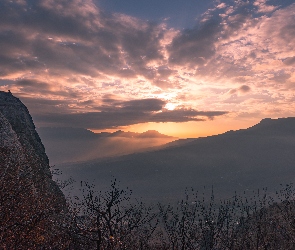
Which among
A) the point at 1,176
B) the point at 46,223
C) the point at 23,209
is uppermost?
the point at 1,176

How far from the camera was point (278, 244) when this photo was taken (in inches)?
1992

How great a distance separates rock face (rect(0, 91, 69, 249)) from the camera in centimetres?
1905

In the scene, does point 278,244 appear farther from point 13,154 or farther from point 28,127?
point 28,127

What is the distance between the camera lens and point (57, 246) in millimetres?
24906

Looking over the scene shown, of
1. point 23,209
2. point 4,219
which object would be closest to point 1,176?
point 23,209

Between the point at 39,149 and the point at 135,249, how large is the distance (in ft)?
127

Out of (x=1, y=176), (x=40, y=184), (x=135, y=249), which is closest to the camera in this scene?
A: (x=1, y=176)

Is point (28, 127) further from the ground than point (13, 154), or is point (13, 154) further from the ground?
point (28, 127)

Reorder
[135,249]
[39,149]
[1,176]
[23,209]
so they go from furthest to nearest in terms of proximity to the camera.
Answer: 1. [39,149]
2. [135,249]
3. [1,176]
4. [23,209]

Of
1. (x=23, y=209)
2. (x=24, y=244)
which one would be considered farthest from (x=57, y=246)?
(x=24, y=244)

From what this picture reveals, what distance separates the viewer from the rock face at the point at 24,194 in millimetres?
19050

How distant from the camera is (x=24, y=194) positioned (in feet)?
95.3

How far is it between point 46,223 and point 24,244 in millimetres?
7419

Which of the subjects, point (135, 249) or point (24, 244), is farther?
point (135, 249)
